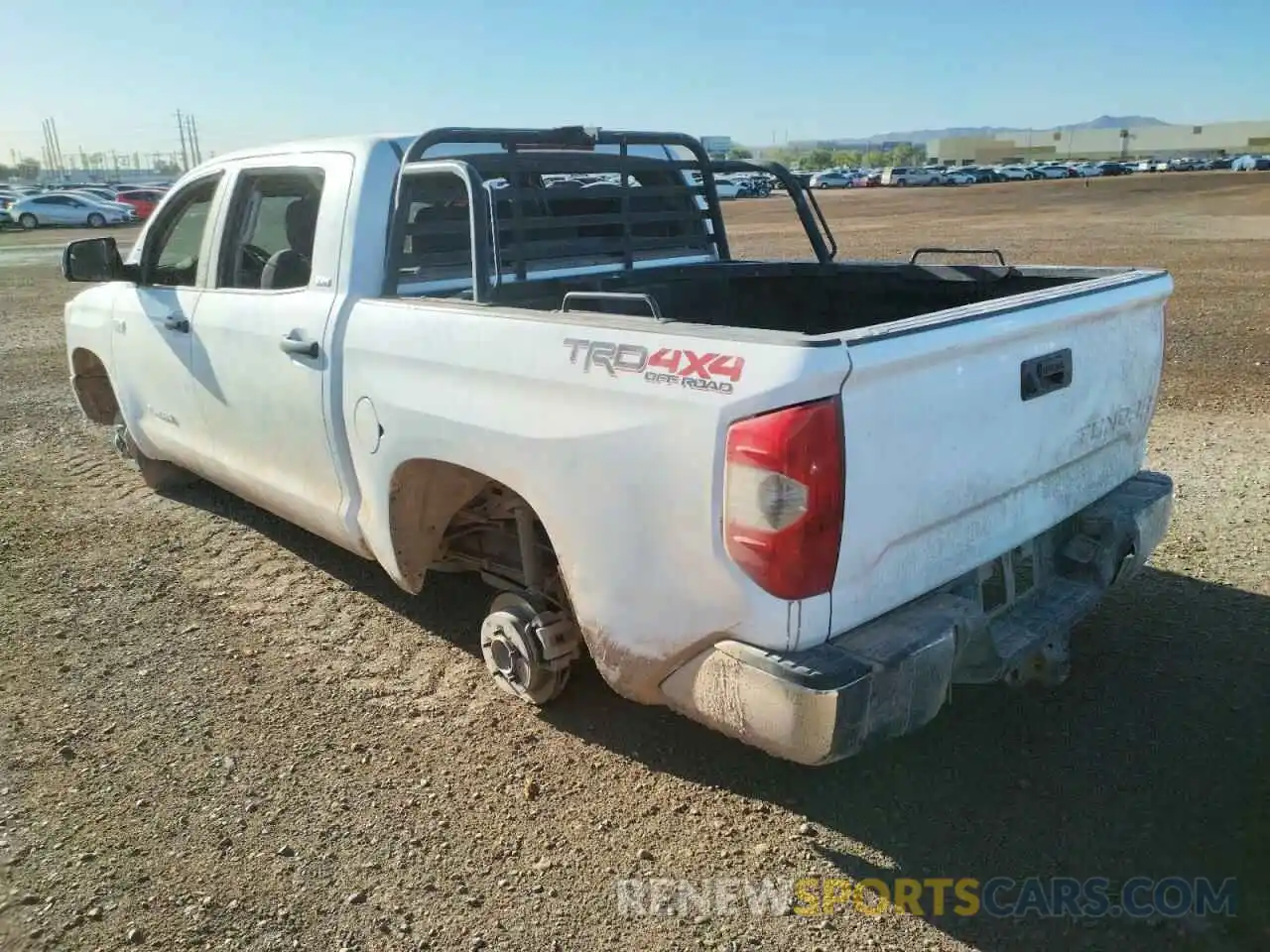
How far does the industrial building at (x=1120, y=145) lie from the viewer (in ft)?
445

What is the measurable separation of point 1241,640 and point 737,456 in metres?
2.73

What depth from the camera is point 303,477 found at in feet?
13.5

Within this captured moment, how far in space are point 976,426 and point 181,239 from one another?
3.97 m

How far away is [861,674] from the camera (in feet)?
8.04

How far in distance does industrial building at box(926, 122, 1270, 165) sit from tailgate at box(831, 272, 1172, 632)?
13811 centimetres

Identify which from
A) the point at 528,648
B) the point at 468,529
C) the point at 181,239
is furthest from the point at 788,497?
the point at 181,239

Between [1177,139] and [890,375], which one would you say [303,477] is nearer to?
[890,375]

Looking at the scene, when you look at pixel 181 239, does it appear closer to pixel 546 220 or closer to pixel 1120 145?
pixel 546 220

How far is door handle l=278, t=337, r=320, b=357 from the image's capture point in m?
3.75

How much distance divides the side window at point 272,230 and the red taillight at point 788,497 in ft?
7.37

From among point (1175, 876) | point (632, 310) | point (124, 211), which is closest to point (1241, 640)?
point (1175, 876)

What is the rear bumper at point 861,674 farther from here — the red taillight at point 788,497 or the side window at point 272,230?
the side window at point 272,230

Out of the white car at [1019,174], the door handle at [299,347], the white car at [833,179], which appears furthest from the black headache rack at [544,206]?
the white car at [1019,174]

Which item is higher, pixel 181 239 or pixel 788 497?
pixel 181 239
